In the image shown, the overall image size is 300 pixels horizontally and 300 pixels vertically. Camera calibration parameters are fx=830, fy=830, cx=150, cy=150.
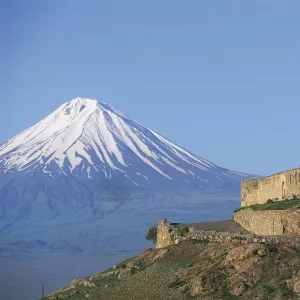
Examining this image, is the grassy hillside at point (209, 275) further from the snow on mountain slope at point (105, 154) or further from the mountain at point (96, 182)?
the snow on mountain slope at point (105, 154)

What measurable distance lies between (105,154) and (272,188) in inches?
5143

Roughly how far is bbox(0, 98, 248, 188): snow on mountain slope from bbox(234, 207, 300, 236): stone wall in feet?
416

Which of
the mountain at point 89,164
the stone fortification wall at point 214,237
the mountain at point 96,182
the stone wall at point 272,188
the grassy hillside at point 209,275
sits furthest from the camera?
the mountain at point 89,164

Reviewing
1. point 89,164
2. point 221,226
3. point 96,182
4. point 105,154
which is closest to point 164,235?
point 221,226

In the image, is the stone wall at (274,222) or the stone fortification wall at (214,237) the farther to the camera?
the stone wall at (274,222)

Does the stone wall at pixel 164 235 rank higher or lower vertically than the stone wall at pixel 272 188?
lower

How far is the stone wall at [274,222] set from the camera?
2000 cm

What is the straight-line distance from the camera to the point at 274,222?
68.5 ft

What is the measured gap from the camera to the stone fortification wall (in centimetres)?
1803

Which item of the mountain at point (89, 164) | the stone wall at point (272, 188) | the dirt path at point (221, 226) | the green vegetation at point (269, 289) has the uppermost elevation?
the mountain at point (89, 164)

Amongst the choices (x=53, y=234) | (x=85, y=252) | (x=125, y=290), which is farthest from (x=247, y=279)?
(x=53, y=234)

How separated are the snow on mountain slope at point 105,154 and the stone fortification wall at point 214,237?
126 meters

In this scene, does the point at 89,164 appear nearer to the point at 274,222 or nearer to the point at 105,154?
the point at 105,154

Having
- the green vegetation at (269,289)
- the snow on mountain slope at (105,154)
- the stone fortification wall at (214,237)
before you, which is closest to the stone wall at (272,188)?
the stone fortification wall at (214,237)
